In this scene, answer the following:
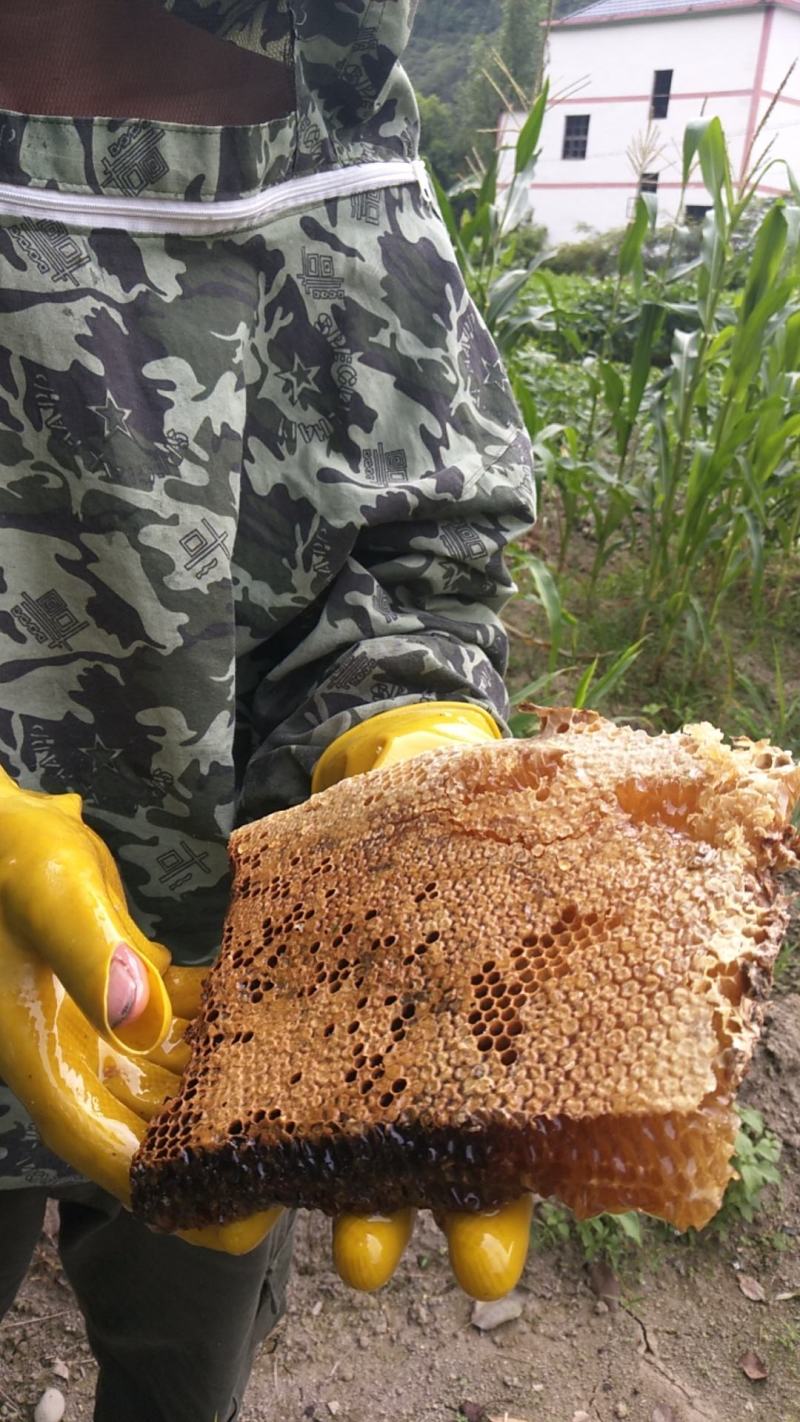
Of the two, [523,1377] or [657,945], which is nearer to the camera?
[657,945]

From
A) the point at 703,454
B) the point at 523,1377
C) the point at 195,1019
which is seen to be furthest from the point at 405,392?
the point at 703,454

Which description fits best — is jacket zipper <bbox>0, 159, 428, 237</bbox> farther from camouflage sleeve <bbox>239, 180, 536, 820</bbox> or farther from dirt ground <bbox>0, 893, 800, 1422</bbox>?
dirt ground <bbox>0, 893, 800, 1422</bbox>

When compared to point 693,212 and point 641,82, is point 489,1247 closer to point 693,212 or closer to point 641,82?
point 693,212

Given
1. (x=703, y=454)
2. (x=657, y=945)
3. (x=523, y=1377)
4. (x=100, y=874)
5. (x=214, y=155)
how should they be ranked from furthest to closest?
(x=703, y=454), (x=523, y=1377), (x=214, y=155), (x=100, y=874), (x=657, y=945)

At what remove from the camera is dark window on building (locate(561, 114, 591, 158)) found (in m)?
20.4

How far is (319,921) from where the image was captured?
0.81 meters

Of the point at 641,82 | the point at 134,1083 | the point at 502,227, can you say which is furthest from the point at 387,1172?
the point at 641,82

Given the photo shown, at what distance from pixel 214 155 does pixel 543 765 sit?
2.05ft

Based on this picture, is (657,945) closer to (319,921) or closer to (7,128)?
(319,921)

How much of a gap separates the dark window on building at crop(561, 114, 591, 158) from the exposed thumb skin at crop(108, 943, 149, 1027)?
2334cm

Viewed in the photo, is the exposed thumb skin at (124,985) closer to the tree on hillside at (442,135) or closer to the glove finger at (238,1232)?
the glove finger at (238,1232)

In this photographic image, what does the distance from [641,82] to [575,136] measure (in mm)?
2725

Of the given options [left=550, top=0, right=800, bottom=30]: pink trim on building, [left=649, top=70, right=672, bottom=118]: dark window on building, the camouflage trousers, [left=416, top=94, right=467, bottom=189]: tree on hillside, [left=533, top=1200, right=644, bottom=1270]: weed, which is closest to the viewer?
the camouflage trousers

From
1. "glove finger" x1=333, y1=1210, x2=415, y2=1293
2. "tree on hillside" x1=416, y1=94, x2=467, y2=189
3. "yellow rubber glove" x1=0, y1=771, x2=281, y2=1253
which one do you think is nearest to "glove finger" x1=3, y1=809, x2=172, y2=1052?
"yellow rubber glove" x1=0, y1=771, x2=281, y2=1253
